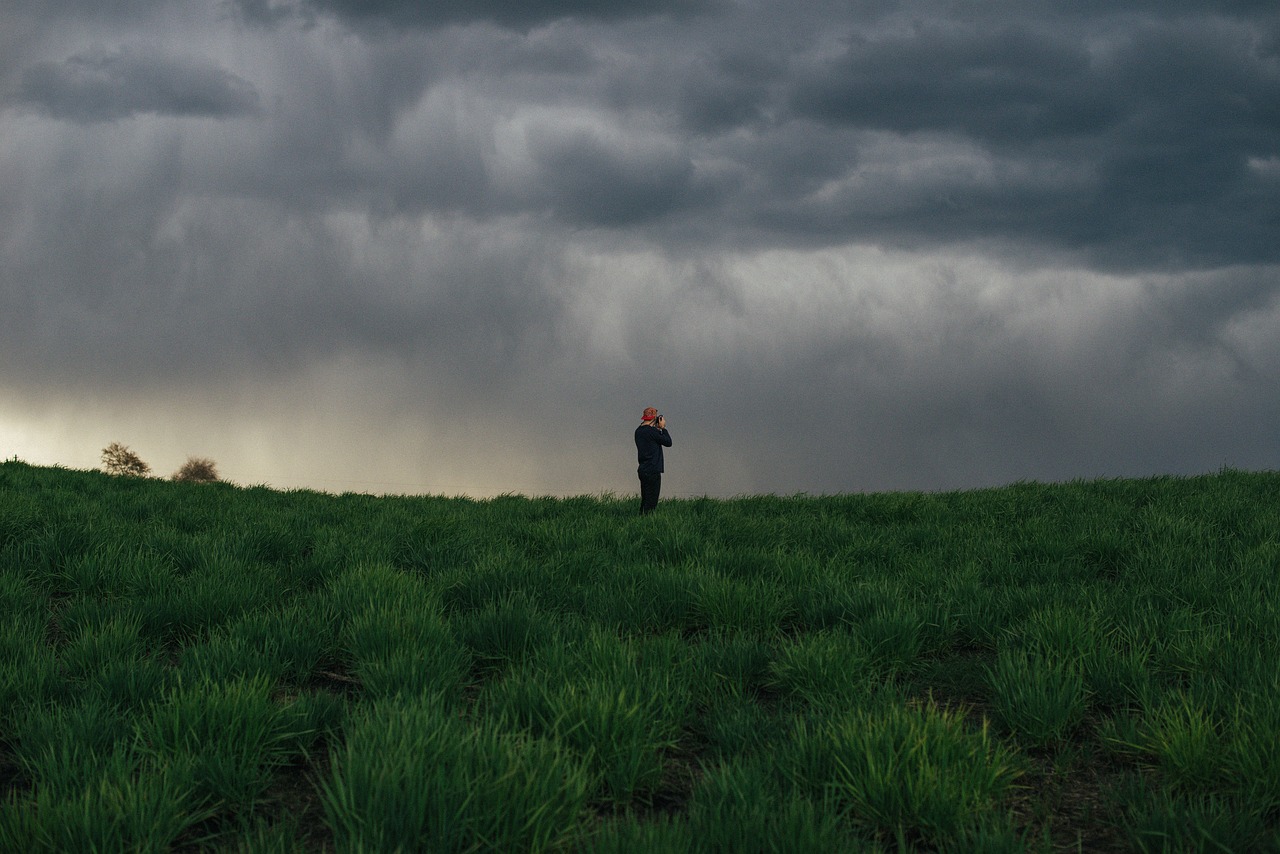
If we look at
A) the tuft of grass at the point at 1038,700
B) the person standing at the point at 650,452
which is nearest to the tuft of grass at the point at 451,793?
the tuft of grass at the point at 1038,700

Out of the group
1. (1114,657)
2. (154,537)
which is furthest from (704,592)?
(154,537)

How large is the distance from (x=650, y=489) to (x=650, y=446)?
0.81 metres

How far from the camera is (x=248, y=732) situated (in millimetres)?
4074

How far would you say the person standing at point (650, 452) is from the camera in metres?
15.2

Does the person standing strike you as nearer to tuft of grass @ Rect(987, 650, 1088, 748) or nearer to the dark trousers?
the dark trousers

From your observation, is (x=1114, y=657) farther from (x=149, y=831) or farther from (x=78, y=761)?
(x=78, y=761)

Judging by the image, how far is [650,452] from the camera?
50.4 ft

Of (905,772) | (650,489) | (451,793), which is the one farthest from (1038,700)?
(650,489)

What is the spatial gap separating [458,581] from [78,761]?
3392mm

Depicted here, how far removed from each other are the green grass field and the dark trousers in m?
5.65

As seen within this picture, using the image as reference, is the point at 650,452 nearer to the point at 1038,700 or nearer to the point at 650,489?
the point at 650,489

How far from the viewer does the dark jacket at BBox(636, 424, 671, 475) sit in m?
15.2

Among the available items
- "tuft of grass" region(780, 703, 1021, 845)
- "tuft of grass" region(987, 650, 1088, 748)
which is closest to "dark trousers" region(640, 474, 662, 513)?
"tuft of grass" region(987, 650, 1088, 748)

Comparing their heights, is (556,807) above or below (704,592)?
below
